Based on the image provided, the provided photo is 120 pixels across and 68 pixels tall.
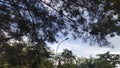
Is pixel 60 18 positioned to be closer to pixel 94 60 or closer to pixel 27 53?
pixel 27 53

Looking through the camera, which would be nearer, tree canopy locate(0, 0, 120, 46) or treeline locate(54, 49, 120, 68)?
tree canopy locate(0, 0, 120, 46)

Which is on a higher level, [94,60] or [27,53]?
[94,60]

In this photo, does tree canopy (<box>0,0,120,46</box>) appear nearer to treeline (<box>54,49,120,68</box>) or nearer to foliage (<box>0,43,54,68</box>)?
foliage (<box>0,43,54,68</box>)

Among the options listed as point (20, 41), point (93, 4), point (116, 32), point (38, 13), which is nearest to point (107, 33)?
point (116, 32)

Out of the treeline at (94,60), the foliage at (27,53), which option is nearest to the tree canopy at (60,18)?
the foliage at (27,53)

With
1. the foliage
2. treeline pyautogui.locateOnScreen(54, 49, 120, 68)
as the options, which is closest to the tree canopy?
the foliage

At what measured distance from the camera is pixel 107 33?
13.3m

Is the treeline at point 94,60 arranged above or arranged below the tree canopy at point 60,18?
above

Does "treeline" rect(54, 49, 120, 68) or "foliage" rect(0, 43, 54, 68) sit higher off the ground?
"treeline" rect(54, 49, 120, 68)

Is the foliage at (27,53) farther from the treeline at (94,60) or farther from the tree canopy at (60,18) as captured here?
the treeline at (94,60)

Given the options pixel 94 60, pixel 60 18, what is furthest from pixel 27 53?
pixel 94 60

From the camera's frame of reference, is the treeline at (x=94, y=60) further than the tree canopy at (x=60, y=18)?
Yes

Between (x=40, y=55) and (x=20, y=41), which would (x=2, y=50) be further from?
(x=40, y=55)

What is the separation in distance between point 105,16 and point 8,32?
13.6ft
